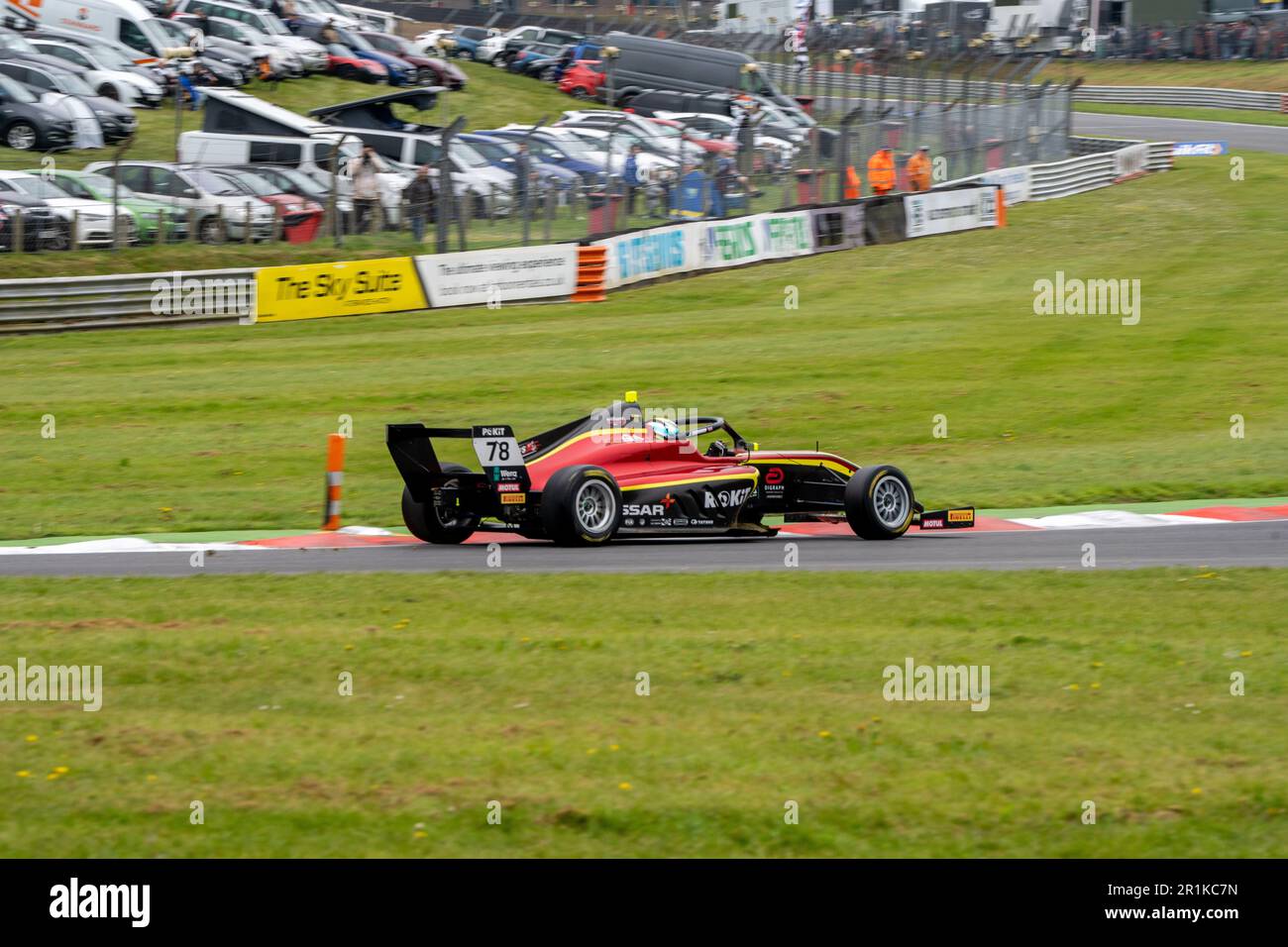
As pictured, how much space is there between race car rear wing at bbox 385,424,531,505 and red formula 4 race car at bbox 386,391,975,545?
1cm

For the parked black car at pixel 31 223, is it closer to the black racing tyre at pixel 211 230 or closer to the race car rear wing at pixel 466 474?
the black racing tyre at pixel 211 230

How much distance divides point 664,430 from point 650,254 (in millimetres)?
16509

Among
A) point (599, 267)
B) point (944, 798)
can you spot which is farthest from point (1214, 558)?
point (599, 267)

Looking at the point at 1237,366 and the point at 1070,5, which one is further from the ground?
the point at 1070,5

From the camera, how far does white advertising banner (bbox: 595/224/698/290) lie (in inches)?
1144

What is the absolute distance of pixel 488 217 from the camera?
2789 cm

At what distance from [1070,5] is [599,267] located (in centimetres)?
4377

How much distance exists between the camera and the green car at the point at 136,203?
2598cm

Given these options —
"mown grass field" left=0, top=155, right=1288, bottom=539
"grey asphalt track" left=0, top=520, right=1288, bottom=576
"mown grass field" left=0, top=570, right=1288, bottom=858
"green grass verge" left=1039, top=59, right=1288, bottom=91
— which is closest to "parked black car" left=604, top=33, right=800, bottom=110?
"mown grass field" left=0, top=155, right=1288, bottom=539

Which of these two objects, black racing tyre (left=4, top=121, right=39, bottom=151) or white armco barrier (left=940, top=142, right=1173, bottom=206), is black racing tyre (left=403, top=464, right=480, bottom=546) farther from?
white armco barrier (left=940, top=142, right=1173, bottom=206)

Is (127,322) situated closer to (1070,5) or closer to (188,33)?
(188,33)

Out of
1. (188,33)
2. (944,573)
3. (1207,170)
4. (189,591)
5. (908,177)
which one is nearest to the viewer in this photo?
(189,591)

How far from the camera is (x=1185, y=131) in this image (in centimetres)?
5506

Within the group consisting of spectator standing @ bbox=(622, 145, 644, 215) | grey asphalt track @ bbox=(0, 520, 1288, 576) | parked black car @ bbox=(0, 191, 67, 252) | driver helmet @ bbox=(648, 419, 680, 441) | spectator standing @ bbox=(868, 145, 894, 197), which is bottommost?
grey asphalt track @ bbox=(0, 520, 1288, 576)
